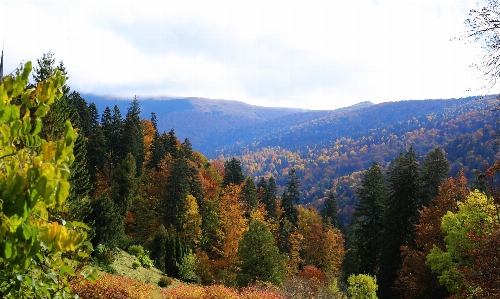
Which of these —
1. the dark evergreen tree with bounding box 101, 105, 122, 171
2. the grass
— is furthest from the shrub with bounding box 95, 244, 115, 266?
the dark evergreen tree with bounding box 101, 105, 122, 171

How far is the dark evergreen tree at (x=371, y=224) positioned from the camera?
1252 inches

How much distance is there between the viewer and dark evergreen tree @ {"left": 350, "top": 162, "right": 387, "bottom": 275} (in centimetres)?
3180

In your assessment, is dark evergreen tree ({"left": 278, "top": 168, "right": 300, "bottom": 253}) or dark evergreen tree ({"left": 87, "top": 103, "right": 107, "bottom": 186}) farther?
dark evergreen tree ({"left": 278, "top": 168, "right": 300, "bottom": 253})

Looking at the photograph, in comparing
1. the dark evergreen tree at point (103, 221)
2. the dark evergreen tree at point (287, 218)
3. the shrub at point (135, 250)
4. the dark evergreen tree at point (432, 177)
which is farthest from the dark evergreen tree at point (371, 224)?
the dark evergreen tree at point (103, 221)

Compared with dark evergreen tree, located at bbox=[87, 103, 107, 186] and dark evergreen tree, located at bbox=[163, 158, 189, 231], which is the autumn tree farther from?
dark evergreen tree, located at bbox=[87, 103, 107, 186]

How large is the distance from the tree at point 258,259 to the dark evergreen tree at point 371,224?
10934 millimetres

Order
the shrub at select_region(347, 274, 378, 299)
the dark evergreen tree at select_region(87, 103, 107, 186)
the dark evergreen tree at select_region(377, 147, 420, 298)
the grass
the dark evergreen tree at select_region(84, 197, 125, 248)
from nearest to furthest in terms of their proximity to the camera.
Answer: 1. the shrub at select_region(347, 274, 378, 299)
2. the grass
3. the dark evergreen tree at select_region(84, 197, 125, 248)
4. the dark evergreen tree at select_region(377, 147, 420, 298)
5. the dark evergreen tree at select_region(87, 103, 107, 186)

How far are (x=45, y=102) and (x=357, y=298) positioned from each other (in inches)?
974

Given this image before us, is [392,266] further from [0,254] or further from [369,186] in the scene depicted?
[0,254]

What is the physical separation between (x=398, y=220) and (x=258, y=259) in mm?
13173

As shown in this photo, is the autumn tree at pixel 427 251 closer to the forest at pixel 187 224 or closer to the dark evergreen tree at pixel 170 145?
the forest at pixel 187 224

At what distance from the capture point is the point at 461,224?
19750mm

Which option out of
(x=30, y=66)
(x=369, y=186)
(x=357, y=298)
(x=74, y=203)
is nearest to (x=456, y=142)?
(x=369, y=186)

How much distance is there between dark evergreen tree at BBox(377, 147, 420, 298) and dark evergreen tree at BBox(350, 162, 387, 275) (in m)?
1.35
